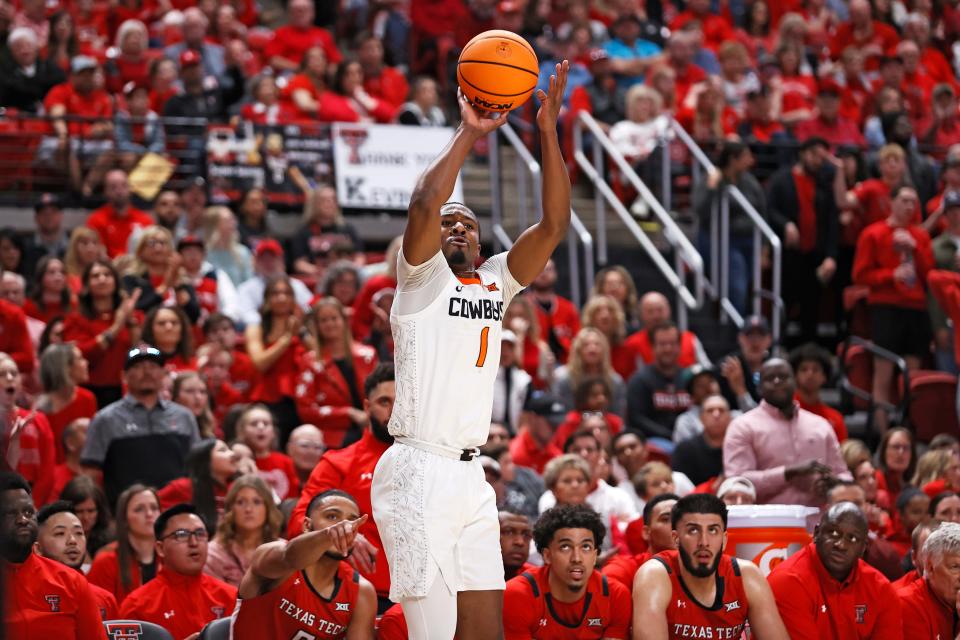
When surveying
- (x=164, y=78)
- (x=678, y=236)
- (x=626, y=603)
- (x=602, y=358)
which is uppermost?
(x=164, y=78)

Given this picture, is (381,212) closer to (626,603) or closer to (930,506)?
(930,506)

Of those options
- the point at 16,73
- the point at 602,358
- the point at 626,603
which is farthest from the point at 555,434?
the point at 16,73

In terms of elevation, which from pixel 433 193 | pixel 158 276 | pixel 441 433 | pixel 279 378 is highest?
pixel 158 276

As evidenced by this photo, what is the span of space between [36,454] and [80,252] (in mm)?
2902

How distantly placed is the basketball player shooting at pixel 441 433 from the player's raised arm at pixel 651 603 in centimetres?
200

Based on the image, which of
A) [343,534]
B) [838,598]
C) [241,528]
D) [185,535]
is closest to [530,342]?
[241,528]

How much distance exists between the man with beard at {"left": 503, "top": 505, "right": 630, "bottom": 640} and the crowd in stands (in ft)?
0.12

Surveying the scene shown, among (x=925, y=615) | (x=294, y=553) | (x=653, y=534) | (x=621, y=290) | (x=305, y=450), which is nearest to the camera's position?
(x=294, y=553)

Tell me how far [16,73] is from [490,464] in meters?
7.13

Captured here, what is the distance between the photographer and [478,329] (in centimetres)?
644

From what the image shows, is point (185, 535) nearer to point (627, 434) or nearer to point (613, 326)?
point (627, 434)

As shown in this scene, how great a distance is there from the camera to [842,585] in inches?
345

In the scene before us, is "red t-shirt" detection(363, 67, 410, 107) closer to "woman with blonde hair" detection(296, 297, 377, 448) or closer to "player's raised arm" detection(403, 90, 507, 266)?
"woman with blonde hair" detection(296, 297, 377, 448)

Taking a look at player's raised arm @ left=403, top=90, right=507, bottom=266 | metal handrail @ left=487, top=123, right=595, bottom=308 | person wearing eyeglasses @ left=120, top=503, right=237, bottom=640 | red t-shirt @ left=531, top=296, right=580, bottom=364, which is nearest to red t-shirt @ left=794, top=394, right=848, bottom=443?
red t-shirt @ left=531, top=296, right=580, bottom=364
